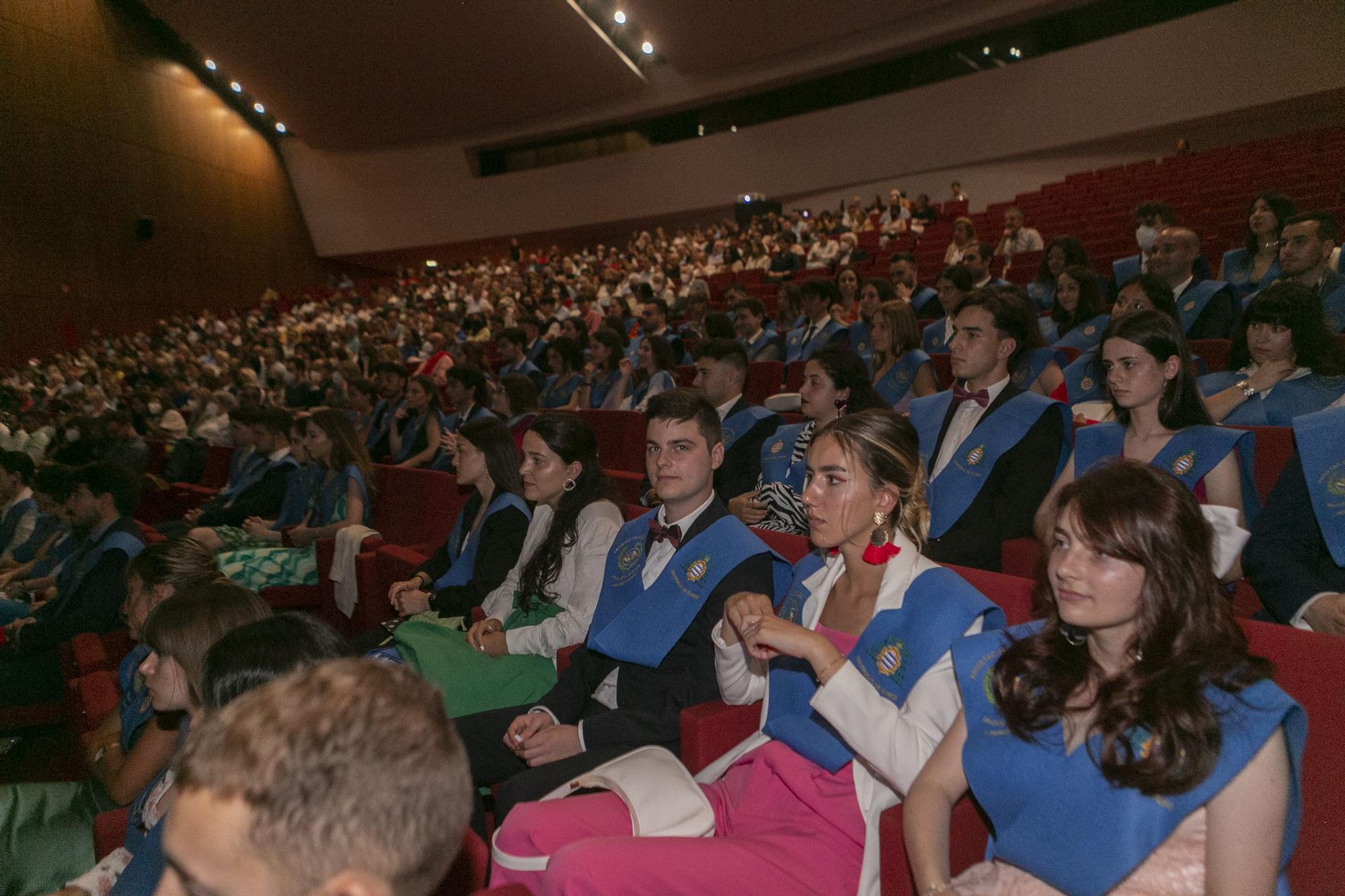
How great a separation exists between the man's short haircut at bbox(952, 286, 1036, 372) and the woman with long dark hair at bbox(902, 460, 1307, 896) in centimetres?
180

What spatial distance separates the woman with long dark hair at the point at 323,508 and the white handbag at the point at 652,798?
3.27m

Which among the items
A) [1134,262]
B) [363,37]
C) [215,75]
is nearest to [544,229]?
[363,37]

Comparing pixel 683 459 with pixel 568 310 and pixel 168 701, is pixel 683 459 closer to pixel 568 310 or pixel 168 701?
pixel 168 701

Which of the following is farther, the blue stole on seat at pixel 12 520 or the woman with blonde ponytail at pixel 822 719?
the blue stole on seat at pixel 12 520

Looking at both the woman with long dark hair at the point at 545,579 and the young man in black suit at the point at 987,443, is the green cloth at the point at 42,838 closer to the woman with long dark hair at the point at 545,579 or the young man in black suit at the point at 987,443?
the woman with long dark hair at the point at 545,579

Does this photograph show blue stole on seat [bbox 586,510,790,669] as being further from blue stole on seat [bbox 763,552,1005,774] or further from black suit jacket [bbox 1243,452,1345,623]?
black suit jacket [bbox 1243,452,1345,623]

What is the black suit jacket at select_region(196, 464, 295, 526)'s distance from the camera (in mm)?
5605

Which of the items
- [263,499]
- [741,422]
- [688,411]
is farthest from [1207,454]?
[263,499]

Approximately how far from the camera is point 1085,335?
4.73 m

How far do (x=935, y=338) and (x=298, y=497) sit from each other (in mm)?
4077

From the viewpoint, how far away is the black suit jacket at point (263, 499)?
5605mm

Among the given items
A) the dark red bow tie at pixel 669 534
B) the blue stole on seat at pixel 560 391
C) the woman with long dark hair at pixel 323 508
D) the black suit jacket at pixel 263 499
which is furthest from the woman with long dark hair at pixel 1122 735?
the blue stole on seat at pixel 560 391

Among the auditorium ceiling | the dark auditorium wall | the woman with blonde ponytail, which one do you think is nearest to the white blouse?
the woman with blonde ponytail

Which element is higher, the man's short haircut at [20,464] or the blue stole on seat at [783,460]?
the man's short haircut at [20,464]
